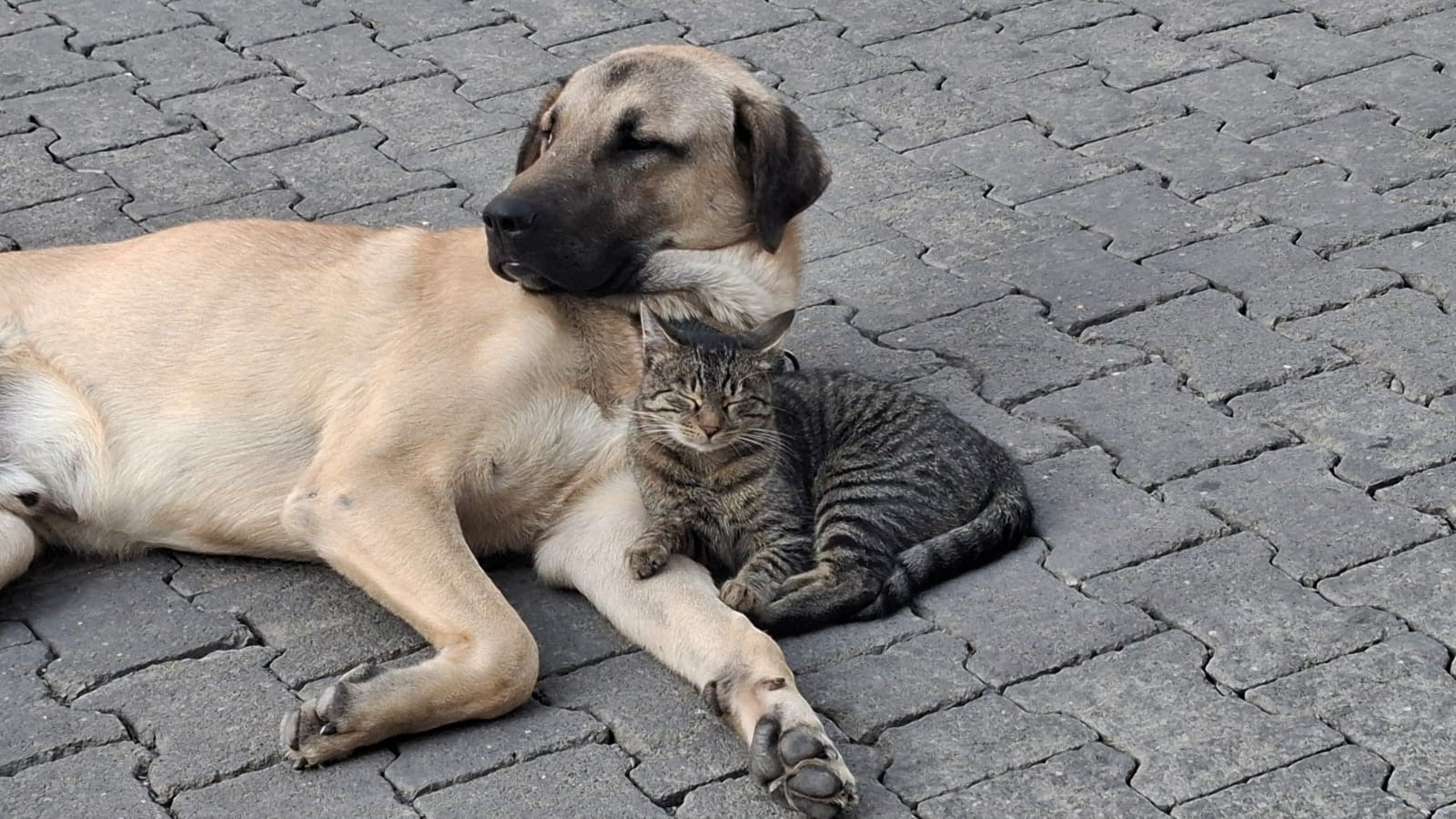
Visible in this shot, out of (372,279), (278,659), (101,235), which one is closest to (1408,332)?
(372,279)

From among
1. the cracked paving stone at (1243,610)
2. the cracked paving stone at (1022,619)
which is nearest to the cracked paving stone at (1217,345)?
the cracked paving stone at (1243,610)

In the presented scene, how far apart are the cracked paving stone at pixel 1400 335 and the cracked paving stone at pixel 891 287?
1004mm

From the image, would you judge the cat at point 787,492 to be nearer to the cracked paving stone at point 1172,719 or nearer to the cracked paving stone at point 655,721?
the cracked paving stone at point 655,721

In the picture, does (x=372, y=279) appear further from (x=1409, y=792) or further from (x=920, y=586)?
(x=1409, y=792)

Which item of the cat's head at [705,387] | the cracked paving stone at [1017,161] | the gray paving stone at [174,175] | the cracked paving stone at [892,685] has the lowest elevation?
the gray paving stone at [174,175]

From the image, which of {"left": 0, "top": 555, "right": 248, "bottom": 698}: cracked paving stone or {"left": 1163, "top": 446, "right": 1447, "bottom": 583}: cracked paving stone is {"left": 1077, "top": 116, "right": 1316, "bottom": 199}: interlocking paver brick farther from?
{"left": 0, "top": 555, "right": 248, "bottom": 698}: cracked paving stone

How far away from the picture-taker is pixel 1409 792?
3.71 m

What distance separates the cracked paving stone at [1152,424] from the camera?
507cm

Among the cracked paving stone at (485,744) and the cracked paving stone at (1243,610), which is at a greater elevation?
the cracked paving stone at (1243,610)

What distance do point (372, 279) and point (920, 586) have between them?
1617 mm

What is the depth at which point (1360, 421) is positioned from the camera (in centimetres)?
522

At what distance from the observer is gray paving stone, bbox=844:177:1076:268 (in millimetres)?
6426

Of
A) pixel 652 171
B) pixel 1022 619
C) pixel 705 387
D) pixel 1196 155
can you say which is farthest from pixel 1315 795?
pixel 1196 155

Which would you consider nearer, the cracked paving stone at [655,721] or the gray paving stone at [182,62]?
the cracked paving stone at [655,721]
